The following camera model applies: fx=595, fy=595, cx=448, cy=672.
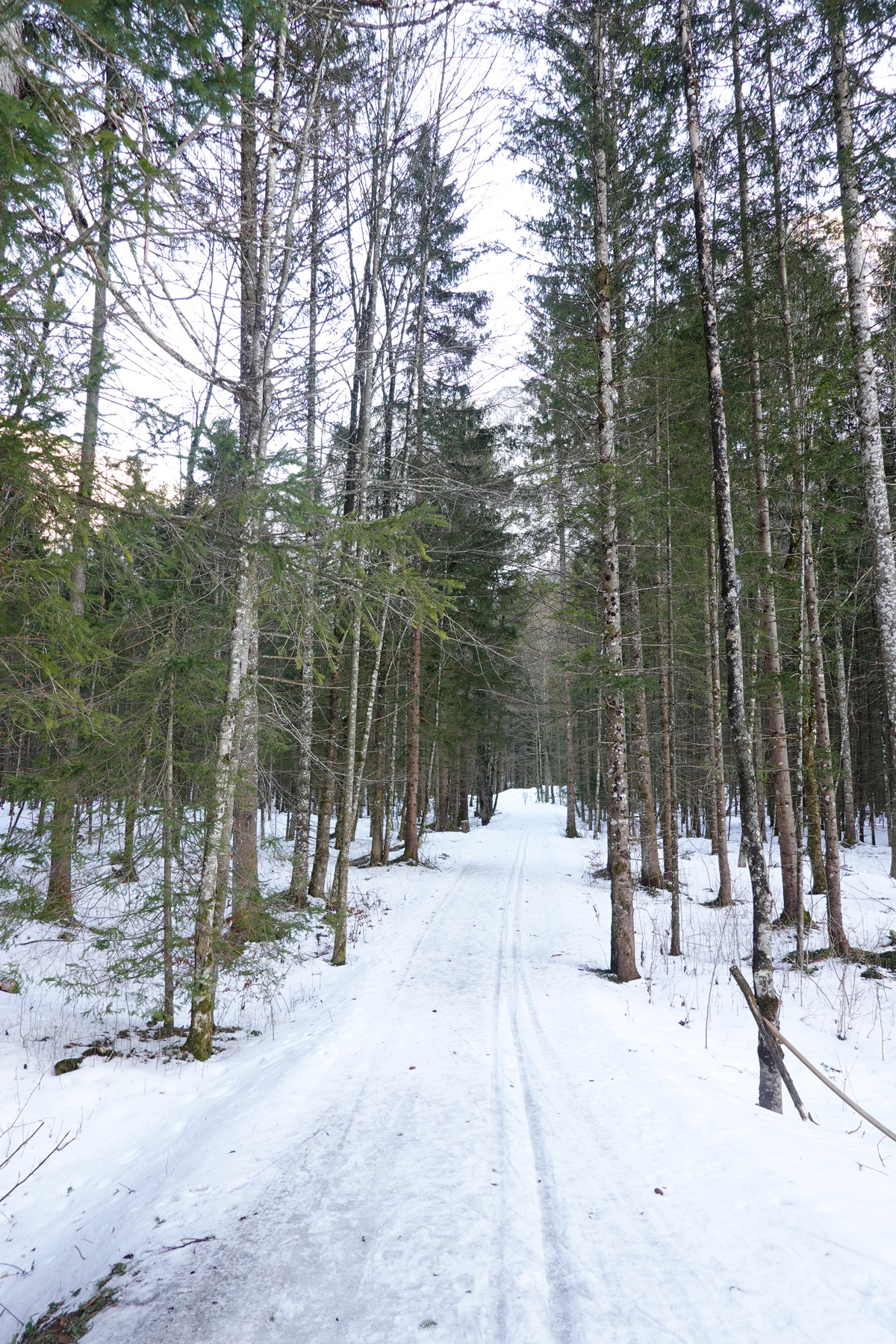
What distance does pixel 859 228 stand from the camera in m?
8.87

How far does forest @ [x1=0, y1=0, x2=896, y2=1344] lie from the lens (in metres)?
4.04

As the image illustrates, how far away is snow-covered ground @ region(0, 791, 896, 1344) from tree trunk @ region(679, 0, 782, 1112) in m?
0.83

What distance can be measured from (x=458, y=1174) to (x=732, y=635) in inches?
208

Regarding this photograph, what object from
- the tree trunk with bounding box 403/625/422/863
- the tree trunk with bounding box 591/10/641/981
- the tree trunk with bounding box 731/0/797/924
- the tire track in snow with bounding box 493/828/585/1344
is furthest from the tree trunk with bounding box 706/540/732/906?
the tree trunk with bounding box 403/625/422/863

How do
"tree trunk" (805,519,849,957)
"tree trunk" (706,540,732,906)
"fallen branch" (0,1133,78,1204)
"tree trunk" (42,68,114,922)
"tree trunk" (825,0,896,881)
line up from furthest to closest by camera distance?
"tree trunk" (706,540,732,906) → "tree trunk" (805,519,849,957) → "tree trunk" (825,0,896,881) → "fallen branch" (0,1133,78,1204) → "tree trunk" (42,68,114,922)

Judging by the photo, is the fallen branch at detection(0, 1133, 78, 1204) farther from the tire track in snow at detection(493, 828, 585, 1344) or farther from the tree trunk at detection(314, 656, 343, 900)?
the tree trunk at detection(314, 656, 343, 900)

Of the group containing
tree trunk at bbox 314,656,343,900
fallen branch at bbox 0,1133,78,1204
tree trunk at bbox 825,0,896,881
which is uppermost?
tree trunk at bbox 825,0,896,881

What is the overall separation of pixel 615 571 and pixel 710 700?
22.4ft

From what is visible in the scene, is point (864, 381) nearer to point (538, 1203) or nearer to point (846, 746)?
point (538, 1203)

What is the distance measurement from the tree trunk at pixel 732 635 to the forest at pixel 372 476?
5 centimetres

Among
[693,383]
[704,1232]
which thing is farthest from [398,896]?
[693,383]

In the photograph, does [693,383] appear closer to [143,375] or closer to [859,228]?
[859,228]

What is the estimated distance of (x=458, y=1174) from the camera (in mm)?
3924

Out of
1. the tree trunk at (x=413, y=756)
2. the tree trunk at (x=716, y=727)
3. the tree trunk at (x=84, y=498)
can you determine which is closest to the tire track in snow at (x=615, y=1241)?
the tree trunk at (x=84, y=498)
